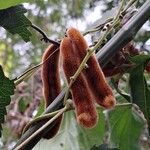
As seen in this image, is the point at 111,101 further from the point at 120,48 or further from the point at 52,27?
the point at 52,27

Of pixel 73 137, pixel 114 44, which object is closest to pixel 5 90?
pixel 114 44

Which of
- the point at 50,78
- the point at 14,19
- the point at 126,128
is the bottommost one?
the point at 126,128

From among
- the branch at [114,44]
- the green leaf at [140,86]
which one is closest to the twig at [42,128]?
the branch at [114,44]

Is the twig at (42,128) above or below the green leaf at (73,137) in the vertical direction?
above

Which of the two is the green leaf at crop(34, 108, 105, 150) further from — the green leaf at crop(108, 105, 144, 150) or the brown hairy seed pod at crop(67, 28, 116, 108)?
the brown hairy seed pod at crop(67, 28, 116, 108)

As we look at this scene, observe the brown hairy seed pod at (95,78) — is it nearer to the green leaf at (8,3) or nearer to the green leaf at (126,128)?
the green leaf at (8,3)

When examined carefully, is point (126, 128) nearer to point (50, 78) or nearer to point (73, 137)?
point (73, 137)

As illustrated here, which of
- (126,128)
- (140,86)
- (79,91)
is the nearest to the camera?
(79,91)
